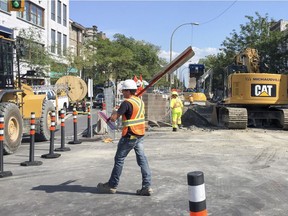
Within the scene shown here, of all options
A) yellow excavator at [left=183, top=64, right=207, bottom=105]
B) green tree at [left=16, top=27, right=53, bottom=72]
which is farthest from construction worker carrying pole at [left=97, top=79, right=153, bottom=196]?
yellow excavator at [left=183, top=64, right=207, bottom=105]

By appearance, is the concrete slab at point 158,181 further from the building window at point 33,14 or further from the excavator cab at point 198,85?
the excavator cab at point 198,85

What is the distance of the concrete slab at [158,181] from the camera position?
242 inches

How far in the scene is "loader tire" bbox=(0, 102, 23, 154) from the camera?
35.2ft

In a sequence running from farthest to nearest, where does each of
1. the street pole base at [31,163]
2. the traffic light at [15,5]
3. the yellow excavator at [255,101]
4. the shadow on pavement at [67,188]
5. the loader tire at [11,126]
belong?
the yellow excavator at [255,101] → the traffic light at [15,5] → the loader tire at [11,126] → the street pole base at [31,163] → the shadow on pavement at [67,188]

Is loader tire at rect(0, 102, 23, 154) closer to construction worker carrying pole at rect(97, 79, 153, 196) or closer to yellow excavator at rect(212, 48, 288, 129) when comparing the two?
construction worker carrying pole at rect(97, 79, 153, 196)

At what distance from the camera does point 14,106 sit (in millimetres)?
11289

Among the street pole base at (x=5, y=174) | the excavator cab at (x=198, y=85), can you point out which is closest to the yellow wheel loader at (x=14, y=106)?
the street pole base at (x=5, y=174)

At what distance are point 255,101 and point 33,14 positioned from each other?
29.7m

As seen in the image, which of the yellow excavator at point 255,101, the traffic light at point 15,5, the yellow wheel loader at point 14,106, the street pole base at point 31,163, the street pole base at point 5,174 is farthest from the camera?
the yellow excavator at point 255,101

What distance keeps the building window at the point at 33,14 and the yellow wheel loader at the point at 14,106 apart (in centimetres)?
2589

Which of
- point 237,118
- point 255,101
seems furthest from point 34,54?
point 237,118

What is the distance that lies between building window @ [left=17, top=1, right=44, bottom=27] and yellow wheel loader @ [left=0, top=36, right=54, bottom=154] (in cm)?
2589

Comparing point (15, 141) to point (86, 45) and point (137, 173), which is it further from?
point (86, 45)

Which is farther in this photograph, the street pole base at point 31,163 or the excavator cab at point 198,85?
the excavator cab at point 198,85
